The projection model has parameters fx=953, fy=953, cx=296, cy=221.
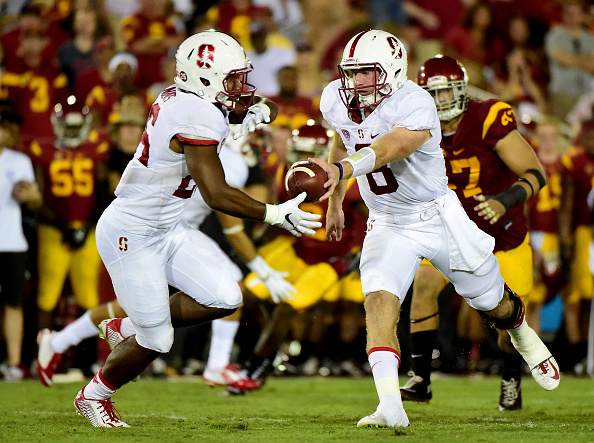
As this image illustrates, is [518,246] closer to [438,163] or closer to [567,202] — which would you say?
[438,163]

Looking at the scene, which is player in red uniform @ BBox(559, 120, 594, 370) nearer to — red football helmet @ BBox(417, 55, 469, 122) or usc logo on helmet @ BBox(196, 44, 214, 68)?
red football helmet @ BBox(417, 55, 469, 122)

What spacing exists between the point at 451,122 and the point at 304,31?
5405 mm

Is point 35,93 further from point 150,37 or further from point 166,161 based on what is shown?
point 166,161

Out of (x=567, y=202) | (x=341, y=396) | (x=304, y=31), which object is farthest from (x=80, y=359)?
(x=304, y=31)

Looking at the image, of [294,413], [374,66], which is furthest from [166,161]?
[294,413]

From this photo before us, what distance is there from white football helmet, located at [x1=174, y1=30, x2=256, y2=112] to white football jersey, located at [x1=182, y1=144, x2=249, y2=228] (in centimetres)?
180

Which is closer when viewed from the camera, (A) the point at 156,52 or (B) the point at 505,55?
(A) the point at 156,52

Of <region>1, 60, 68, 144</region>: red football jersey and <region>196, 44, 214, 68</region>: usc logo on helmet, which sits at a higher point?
<region>196, 44, 214, 68</region>: usc logo on helmet

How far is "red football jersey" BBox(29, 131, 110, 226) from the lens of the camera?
23.9 ft

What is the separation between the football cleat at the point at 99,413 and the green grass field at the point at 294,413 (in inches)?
2.1

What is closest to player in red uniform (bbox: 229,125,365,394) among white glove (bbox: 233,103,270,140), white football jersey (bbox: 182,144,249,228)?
white football jersey (bbox: 182,144,249,228)

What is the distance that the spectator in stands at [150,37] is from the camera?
918cm

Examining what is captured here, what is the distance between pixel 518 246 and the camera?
5.41 metres

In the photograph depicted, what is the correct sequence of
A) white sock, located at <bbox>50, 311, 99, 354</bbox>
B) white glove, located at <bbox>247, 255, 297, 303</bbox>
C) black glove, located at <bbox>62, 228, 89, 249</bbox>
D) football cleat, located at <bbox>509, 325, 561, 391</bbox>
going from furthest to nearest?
black glove, located at <bbox>62, 228, 89, 249</bbox>
white sock, located at <bbox>50, 311, 99, 354</bbox>
white glove, located at <bbox>247, 255, 297, 303</bbox>
football cleat, located at <bbox>509, 325, 561, 391</bbox>
